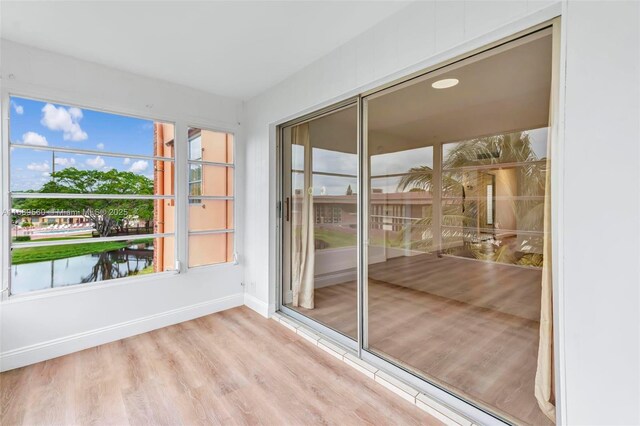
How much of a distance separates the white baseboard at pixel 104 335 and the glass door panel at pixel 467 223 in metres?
1.98

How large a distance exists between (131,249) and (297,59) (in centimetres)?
259

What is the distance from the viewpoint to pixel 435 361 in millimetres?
2260

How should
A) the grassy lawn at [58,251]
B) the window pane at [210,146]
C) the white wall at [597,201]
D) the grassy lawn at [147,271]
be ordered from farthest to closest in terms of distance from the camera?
the window pane at [210,146] → the grassy lawn at [147,271] → the grassy lawn at [58,251] → the white wall at [597,201]

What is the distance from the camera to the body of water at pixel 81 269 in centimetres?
245

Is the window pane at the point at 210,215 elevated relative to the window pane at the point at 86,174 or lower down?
lower down

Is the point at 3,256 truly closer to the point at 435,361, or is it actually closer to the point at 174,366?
the point at 174,366

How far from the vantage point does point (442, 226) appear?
302 centimetres

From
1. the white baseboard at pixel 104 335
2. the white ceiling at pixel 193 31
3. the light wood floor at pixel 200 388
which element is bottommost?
the light wood floor at pixel 200 388

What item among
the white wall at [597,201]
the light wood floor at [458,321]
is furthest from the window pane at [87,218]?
the white wall at [597,201]

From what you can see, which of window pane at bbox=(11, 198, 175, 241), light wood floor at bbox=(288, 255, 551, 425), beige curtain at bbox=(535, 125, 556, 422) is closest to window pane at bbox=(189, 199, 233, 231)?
window pane at bbox=(11, 198, 175, 241)

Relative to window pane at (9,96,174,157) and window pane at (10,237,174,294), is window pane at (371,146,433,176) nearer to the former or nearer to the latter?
window pane at (9,96,174,157)

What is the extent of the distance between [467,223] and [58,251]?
3931mm

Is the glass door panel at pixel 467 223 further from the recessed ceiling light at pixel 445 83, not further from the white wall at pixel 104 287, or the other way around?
the white wall at pixel 104 287

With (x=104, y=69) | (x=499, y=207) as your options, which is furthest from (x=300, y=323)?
(x=104, y=69)
